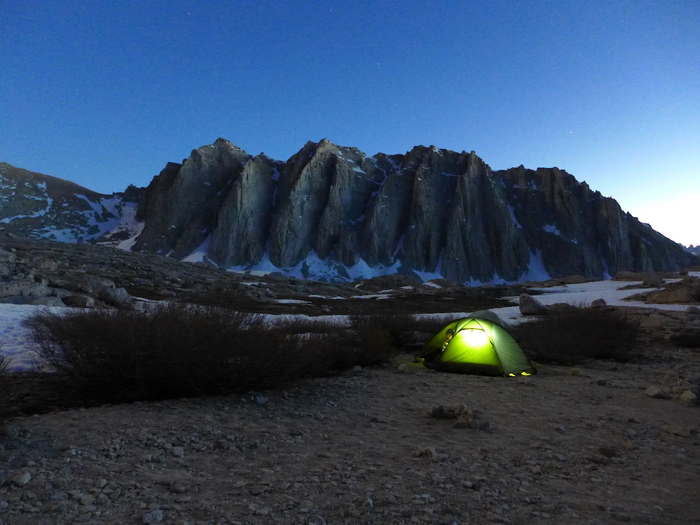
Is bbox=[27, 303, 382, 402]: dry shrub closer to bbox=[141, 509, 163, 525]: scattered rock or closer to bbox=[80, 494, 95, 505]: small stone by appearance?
bbox=[80, 494, 95, 505]: small stone

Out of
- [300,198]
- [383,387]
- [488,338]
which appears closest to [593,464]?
[383,387]

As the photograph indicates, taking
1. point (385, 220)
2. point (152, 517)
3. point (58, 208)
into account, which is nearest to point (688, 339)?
point (152, 517)

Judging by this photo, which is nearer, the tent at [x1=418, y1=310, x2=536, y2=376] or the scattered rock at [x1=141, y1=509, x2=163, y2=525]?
the scattered rock at [x1=141, y1=509, x2=163, y2=525]

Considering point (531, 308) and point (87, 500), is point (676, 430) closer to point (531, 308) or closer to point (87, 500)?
point (87, 500)

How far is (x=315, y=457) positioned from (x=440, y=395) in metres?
3.70

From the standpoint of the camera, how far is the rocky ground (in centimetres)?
282

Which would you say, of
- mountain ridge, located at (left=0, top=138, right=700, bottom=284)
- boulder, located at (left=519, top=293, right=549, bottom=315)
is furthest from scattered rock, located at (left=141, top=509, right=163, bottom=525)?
mountain ridge, located at (left=0, top=138, right=700, bottom=284)

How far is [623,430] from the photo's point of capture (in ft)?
17.4

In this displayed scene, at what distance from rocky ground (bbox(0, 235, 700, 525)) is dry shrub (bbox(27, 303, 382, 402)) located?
27cm

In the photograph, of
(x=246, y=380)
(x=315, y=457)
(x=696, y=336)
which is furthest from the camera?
(x=696, y=336)

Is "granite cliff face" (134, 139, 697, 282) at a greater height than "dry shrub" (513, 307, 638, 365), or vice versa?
"granite cliff face" (134, 139, 697, 282)

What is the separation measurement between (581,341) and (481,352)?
400 centimetres

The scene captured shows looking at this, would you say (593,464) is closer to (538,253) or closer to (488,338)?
(488,338)

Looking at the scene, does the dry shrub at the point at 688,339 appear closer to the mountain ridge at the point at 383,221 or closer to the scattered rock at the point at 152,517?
the scattered rock at the point at 152,517
